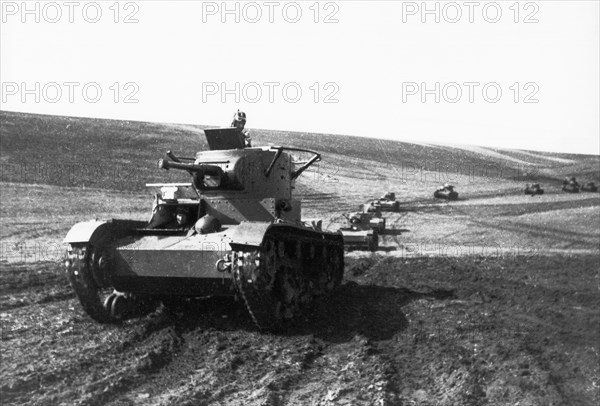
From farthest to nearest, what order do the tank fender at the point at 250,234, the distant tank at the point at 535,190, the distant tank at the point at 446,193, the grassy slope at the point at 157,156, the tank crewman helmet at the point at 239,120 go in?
the distant tank at the point at 446,193 → the grassy slope at the point at 157,156 → the distant tank at the point at 535,190 → the tank crewman helmet at the point at 239,120 → the tank fender at the point at 250,234

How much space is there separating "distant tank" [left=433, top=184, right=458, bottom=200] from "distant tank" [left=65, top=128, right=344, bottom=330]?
55.5 feet

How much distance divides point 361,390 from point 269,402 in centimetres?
102

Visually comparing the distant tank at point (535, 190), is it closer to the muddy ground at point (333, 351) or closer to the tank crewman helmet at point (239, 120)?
the muddy ground at point (333, 351)

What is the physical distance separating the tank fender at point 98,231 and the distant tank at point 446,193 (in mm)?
20154

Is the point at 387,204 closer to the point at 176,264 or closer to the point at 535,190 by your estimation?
the point at 535,190

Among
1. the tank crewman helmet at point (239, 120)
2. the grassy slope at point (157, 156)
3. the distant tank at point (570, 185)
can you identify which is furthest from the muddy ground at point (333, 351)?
the grassy slope at point (157, 156)

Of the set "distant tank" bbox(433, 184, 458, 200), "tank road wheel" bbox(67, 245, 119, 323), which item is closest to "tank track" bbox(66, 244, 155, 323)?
"tank road wheel" bbox(67, 245, 119, 323)

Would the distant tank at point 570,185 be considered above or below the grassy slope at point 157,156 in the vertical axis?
below

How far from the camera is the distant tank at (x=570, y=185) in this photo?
23938 mm

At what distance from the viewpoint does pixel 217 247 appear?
374 inches

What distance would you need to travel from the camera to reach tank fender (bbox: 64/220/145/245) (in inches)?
392

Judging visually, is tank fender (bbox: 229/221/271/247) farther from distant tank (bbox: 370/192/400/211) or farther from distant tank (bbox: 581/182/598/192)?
distant tank (bbox: 370/192/400/211)

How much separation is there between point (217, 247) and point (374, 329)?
8.40ft

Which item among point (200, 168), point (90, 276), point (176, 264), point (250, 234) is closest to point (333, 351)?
point (250, 234)
